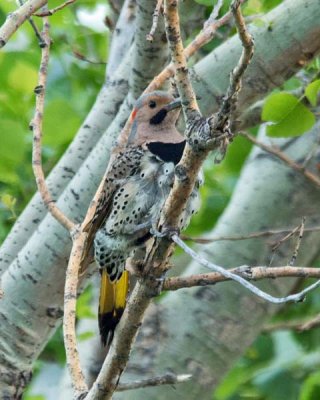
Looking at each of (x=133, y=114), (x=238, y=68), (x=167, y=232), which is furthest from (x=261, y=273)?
(x=133, y=114)

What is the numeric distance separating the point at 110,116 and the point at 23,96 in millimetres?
937

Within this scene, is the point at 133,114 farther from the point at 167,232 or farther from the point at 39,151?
the point at 167,232

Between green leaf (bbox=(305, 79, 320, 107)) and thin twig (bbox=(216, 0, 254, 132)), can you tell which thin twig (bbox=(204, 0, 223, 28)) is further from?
thin twig (bbox=(216, 0, 254, 132))

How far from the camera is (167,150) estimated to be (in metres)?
4.36

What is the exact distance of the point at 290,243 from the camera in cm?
547

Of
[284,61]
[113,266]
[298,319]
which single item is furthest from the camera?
[298,319]

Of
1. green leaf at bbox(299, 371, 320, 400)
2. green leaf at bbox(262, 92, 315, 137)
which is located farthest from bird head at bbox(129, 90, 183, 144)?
green leaf at bbox(299, 371, 320, 400)

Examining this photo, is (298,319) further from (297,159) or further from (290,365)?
(297,159)

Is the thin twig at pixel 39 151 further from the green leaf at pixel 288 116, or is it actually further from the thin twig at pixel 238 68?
the thin twig at pixel 238 68

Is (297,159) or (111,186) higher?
(297,159)

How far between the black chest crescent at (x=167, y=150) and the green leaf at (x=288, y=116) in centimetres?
35

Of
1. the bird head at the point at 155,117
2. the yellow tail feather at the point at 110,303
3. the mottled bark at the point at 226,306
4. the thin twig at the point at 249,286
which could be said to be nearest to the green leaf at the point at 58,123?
the mottled bark at the point at 226,306

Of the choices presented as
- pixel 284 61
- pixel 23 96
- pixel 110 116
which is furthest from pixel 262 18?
pixel 23 96

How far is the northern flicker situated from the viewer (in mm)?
4266
